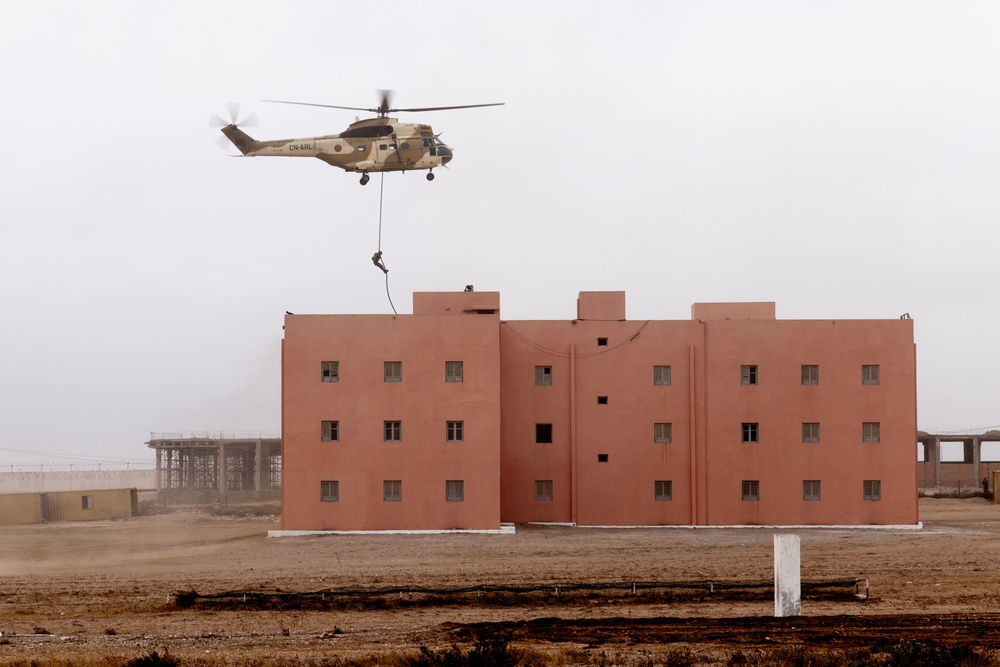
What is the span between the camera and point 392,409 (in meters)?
40.6

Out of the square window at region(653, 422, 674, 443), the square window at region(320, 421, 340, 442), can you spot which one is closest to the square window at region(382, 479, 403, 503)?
the square window at region(320, 421, 340, 442)

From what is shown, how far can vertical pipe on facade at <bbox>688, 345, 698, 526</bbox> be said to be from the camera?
43.1 metres

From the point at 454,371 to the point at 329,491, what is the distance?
21.4 ft

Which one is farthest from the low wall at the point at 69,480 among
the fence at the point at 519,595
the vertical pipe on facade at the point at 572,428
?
the fence at the point at 519,595

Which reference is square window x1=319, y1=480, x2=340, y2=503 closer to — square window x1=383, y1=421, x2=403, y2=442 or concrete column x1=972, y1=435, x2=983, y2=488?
square window x1=383, y1=421, x2=403, y2=442

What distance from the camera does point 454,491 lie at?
133 feet

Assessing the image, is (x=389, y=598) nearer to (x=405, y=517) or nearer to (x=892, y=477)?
(x=405, y=517)

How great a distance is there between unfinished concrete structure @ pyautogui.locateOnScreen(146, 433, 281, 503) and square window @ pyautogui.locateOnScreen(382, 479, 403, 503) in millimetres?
35656

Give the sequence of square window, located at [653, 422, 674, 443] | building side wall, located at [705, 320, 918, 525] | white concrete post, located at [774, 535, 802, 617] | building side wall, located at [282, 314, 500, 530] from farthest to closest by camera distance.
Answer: square window, located at [653, 422, 674, 443]
building side wall, located at [705, 320, 918, 525]
building side wall, located at [282, 314, 500, 530]
white concrete post, located at [774, 535, 802, 617]

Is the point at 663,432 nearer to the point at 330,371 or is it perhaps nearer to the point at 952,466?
the point at 330,371

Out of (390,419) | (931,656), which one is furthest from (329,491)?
(931,656)

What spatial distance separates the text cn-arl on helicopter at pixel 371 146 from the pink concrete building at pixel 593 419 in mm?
5745

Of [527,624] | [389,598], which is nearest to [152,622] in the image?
[389,598]

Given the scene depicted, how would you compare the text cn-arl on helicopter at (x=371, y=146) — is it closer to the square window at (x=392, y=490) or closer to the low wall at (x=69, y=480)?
the square window at (x=392, y=490)
